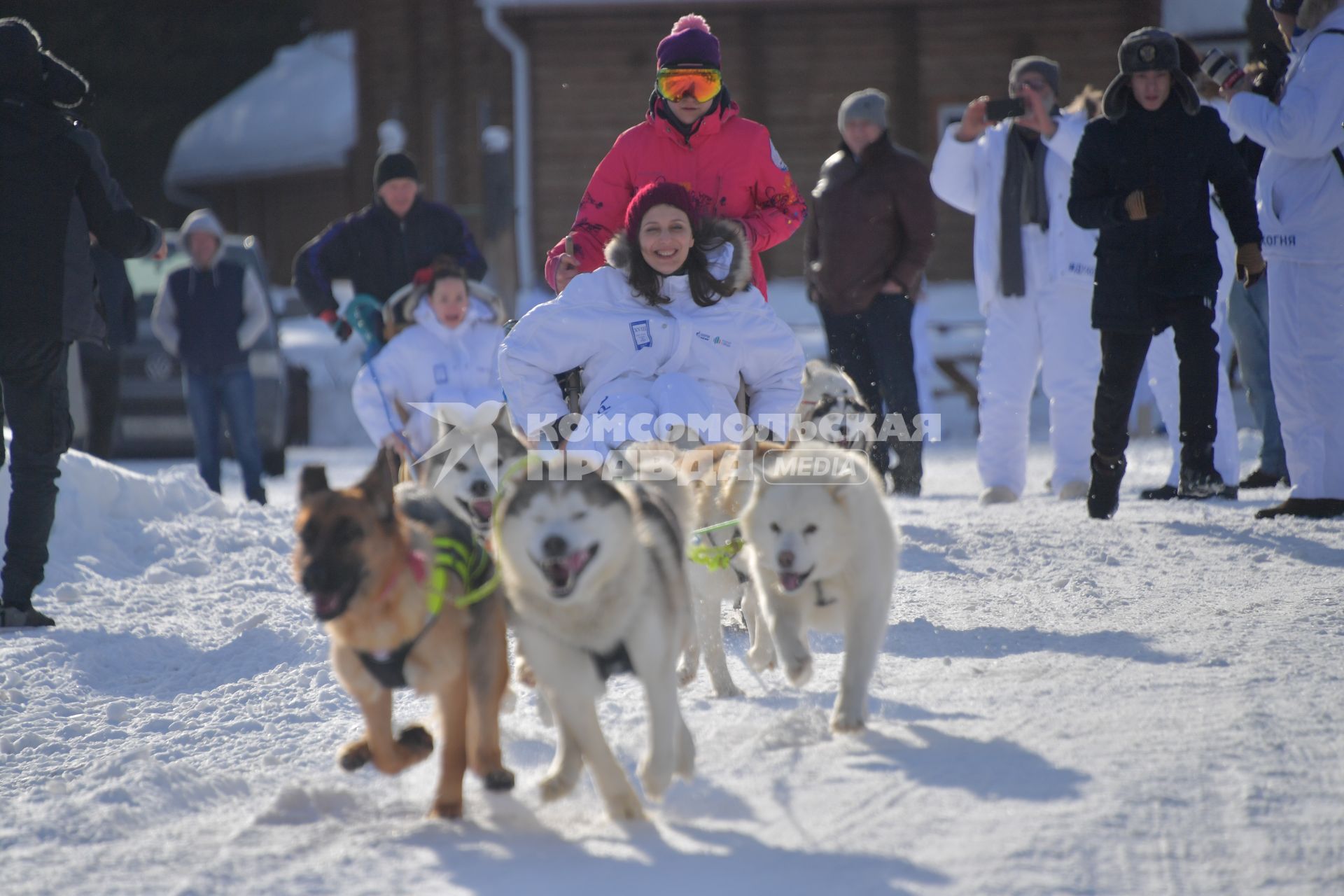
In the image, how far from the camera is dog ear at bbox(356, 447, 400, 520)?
3.15 m

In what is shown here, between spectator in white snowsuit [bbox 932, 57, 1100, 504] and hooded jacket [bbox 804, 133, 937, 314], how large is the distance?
1.82ft

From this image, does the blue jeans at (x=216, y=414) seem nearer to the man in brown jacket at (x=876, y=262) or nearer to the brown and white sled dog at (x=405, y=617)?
the man in brown jacket at (x=876, y=262)

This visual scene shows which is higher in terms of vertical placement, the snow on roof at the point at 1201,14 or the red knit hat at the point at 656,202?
the snow on roof at the point at 1201,14

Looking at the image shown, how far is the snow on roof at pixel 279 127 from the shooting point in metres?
24.8

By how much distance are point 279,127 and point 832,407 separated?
20.8 meters

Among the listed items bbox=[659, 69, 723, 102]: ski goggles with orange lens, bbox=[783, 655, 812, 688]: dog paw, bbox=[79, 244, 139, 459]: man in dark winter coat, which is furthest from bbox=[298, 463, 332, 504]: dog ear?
bbox=[79, 244, 139, 459]: man in dark winter coat

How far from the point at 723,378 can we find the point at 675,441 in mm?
600

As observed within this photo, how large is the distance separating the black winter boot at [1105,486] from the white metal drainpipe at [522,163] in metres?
12.2

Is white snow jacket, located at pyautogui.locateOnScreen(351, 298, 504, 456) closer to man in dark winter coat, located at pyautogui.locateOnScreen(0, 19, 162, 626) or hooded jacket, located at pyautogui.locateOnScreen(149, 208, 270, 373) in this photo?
man in dark winter coat, located at pyautogui.locateOnScreen(0, 19, 162, 626)

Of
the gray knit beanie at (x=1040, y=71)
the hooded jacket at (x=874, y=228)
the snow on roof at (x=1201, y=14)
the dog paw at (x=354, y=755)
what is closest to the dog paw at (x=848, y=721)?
the dog paw at (x=354, y=755)

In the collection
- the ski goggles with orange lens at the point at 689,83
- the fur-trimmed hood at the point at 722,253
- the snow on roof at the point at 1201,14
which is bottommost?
→ the fur-trimmed hood at the point at 722,253

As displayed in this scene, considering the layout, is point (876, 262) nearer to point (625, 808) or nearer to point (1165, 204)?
point (1165, 204)

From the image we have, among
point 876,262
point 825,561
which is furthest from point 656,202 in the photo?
point 876,262

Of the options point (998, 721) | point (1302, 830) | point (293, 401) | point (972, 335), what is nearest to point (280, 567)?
point (998, 721)
